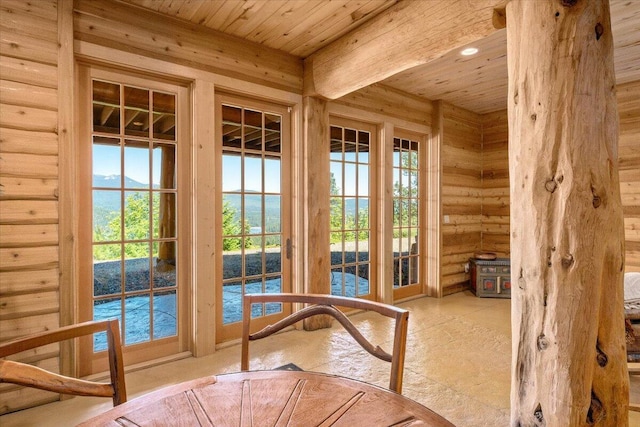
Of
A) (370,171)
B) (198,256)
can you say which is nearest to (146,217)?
(198,256)

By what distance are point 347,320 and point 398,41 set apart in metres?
2.14

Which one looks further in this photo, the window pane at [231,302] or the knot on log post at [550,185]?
the window pane at [231,302]

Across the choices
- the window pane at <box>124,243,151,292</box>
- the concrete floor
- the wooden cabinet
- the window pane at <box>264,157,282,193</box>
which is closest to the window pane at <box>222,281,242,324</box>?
the concrete floor

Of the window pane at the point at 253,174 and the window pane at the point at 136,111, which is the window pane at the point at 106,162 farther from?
the window pane at the point at 253,174

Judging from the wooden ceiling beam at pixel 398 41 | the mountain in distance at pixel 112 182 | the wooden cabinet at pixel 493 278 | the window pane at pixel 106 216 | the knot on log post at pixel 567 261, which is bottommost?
the wooden cabinet at pixel 493 278

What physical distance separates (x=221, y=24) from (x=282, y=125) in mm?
1021

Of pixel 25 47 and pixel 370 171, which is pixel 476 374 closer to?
pixel 370 171

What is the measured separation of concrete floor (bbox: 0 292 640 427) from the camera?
2.16 metres

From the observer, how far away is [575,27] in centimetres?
147

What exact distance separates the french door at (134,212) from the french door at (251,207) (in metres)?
0.34

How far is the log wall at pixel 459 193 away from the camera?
5.06 m

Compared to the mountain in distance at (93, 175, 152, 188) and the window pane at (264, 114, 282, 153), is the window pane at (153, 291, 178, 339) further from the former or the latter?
the window pane at (264, 114, 282, 153)

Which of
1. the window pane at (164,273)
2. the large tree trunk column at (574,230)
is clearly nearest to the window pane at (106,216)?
the window pane at (164,273)

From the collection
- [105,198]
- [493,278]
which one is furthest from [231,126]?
[493,278]
